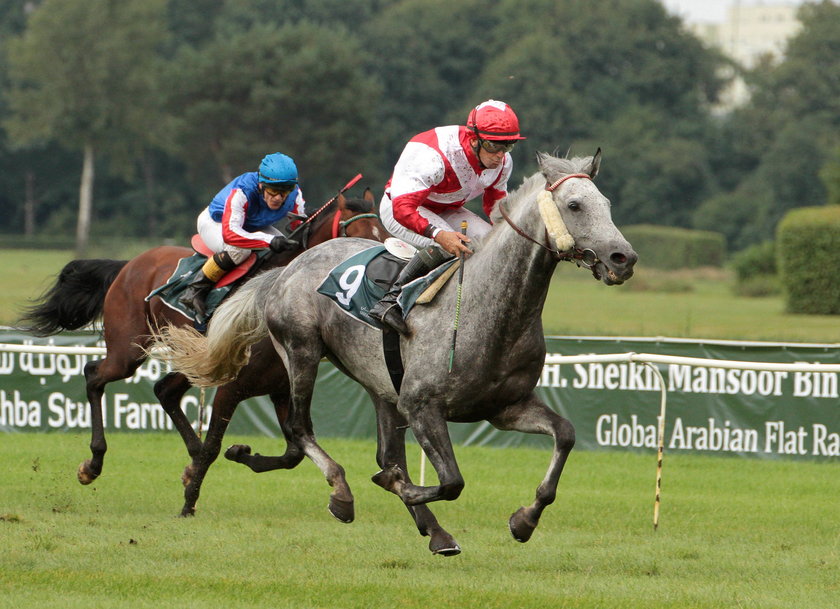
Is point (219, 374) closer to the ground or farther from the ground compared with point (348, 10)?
closer to the ground

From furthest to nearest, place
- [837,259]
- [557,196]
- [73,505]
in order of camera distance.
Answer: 1. [837,259]
2. [73,505]
3. [557,196]

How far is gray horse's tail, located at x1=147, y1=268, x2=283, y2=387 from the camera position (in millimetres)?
6633

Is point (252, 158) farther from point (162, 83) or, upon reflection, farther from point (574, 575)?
point (574, 575)

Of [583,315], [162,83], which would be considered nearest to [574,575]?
[583,315]

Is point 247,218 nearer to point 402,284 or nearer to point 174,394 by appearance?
point 174,394

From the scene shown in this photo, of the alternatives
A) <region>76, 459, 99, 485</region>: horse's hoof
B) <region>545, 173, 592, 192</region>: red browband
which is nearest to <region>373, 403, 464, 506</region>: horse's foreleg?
<region>545, 173, 592, 192</region>: red browband

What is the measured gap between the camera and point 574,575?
5.67m

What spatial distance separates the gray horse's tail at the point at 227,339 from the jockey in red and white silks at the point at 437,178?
3.56ft

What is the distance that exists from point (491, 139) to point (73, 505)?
3706 millimetres

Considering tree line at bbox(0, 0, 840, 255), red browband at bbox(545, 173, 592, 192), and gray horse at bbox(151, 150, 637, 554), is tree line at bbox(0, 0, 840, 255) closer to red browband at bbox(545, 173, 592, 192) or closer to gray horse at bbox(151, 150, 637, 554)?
gray horse at bbox(151, 150, 637, 554)

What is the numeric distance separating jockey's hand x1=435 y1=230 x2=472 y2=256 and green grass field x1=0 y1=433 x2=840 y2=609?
145 centimetres

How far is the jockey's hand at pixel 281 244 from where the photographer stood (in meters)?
7.09

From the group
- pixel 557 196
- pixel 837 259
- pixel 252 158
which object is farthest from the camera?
pixel 252 158

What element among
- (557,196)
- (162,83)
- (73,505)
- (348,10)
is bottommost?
(73,505)
